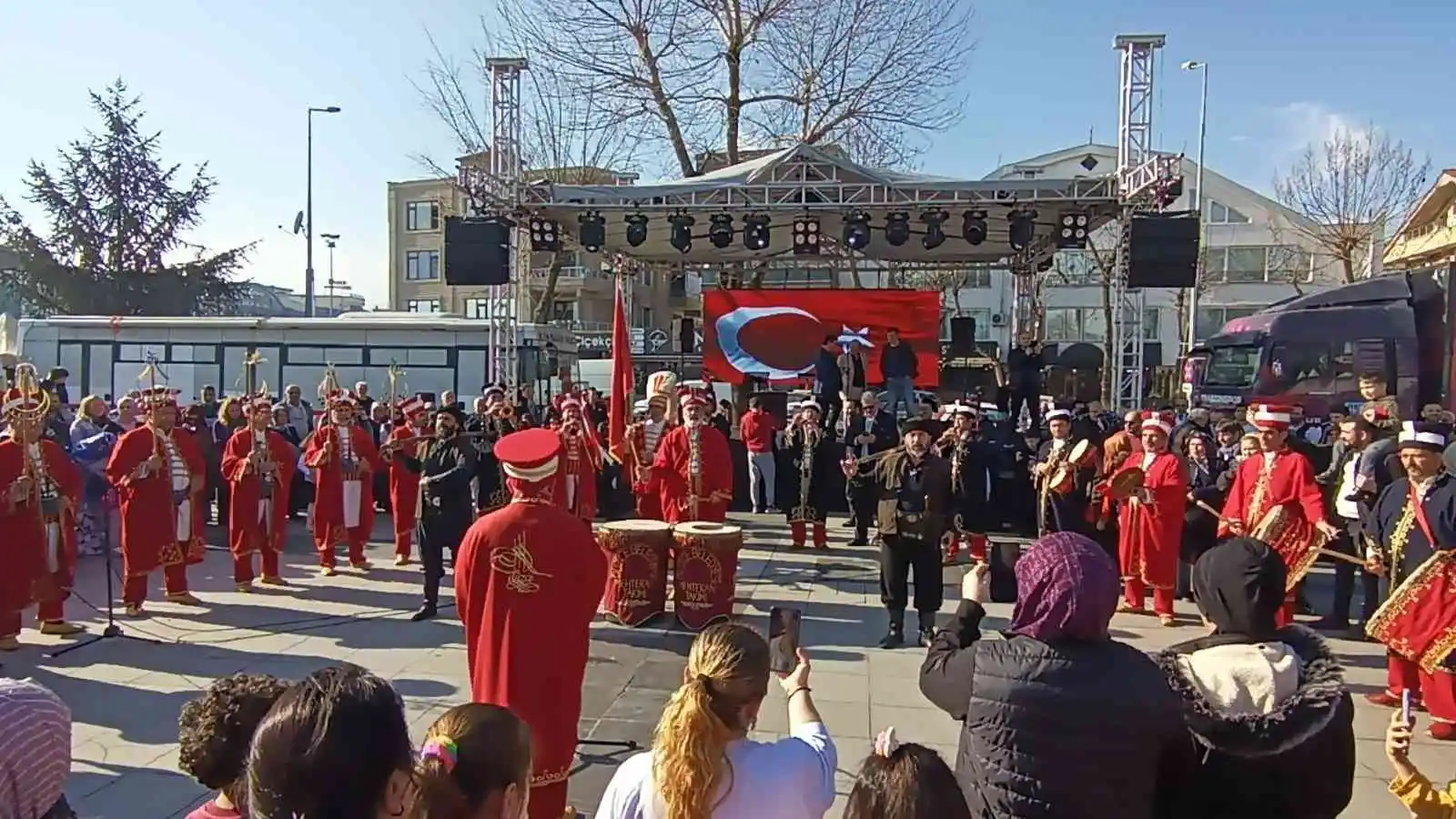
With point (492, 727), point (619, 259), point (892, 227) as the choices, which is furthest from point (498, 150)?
point (492, 727)

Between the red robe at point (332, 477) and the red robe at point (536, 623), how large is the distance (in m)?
6.86

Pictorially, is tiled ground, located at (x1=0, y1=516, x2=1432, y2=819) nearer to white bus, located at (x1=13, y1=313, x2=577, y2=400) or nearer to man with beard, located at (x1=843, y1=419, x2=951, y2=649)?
man with beard, located at (x1=843, y1=419, x2=951, y2=649)

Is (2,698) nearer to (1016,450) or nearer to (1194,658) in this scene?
(1194,658)

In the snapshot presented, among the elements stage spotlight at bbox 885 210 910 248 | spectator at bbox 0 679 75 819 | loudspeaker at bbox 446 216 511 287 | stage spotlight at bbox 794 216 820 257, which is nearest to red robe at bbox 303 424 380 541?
loudspeaker at bbox 446 216 511 287

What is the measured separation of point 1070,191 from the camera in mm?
14078

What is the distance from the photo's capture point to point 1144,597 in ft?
29.8

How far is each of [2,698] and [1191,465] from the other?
33.0 feet

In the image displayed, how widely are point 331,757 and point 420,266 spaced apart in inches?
2263

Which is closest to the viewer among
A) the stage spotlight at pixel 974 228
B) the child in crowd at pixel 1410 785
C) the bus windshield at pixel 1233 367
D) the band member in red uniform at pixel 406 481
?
the child in crowd at pixel 1410 785

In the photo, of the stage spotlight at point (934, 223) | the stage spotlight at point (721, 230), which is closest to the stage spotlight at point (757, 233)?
the stage spotlight at point (721, 230)

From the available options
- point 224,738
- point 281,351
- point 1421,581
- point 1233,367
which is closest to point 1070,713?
point 224,738

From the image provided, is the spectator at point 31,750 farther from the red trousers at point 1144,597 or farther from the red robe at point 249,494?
the red trousers at point 1144,597

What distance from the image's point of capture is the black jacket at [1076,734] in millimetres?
2318

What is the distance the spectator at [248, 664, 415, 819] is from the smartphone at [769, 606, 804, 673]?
1.09 meters
